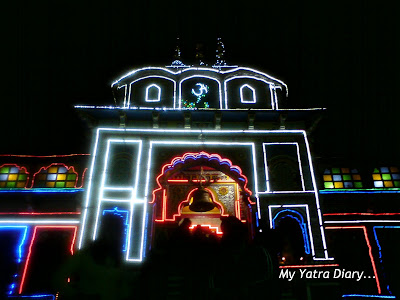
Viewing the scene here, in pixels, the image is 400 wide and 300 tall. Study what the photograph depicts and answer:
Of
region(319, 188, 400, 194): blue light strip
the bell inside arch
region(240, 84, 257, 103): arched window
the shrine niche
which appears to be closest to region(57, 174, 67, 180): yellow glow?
the shrine niche

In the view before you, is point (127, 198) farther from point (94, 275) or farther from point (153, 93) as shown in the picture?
point (153, 93)

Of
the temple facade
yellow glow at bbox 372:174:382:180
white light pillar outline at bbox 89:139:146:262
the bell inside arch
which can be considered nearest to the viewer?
white light pillar outline at bbox 89:139:146:262

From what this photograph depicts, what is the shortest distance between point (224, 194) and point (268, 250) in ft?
27.9

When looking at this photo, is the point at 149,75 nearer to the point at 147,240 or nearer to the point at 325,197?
the point at 147,240

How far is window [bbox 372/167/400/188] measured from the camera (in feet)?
49.0

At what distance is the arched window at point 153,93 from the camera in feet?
51.5

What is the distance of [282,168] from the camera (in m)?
14.1

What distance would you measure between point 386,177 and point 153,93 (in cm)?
1094

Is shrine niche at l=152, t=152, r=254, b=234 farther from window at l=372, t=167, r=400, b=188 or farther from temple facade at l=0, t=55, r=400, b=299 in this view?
window at l=372, t=167, r=400, b=188

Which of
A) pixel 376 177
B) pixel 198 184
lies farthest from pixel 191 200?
pixel 376 177

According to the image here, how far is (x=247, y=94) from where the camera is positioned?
1596 centimetres

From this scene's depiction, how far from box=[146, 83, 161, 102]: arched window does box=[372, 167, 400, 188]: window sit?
399 inches

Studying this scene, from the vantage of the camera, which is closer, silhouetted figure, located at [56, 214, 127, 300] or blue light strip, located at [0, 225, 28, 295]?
silhouetted figure, located at [56, 214, 127, 300]

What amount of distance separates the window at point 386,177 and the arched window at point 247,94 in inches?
244
